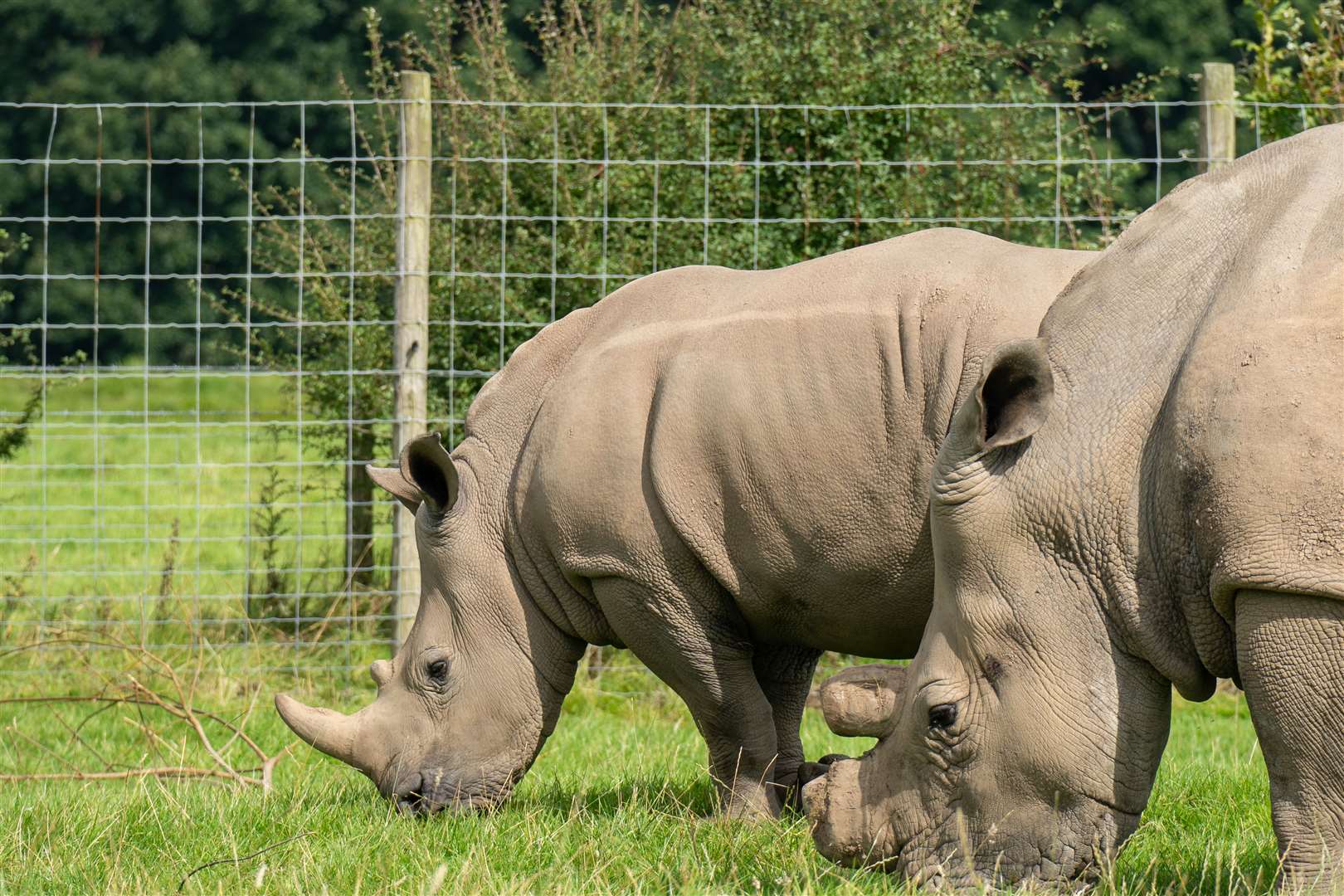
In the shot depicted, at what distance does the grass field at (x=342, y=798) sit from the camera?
4.19m

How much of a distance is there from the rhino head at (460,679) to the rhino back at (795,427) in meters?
0.34

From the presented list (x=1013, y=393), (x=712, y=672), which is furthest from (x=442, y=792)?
(x=1013, y=393)

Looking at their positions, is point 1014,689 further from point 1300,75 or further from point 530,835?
point 1300,75

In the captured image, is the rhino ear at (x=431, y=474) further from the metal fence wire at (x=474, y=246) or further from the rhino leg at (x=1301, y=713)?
the rhino leg at (x=1301, y=713)

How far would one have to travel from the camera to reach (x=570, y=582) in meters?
5.31

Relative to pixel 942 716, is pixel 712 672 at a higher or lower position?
lower

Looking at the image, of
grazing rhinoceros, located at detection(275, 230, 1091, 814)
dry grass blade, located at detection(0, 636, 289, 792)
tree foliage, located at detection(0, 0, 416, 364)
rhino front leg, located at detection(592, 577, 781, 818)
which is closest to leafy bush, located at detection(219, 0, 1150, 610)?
dry grass blade, located at detection(0, 636, 289, 792)

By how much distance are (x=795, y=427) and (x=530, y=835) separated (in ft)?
4.35

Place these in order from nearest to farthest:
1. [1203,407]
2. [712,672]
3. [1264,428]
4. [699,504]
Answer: [1264,428] < [1203,407] < [699,504] < [712,672]

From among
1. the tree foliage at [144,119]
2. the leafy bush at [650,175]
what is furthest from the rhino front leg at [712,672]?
the tree foliage at [144,119]

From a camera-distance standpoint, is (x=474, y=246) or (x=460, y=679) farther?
(x=474, y=246)

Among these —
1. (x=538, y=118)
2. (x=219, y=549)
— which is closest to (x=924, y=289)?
(x=538, y=118)

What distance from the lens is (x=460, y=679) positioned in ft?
18.1

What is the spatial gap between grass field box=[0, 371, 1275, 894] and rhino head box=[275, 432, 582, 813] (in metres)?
0.16
